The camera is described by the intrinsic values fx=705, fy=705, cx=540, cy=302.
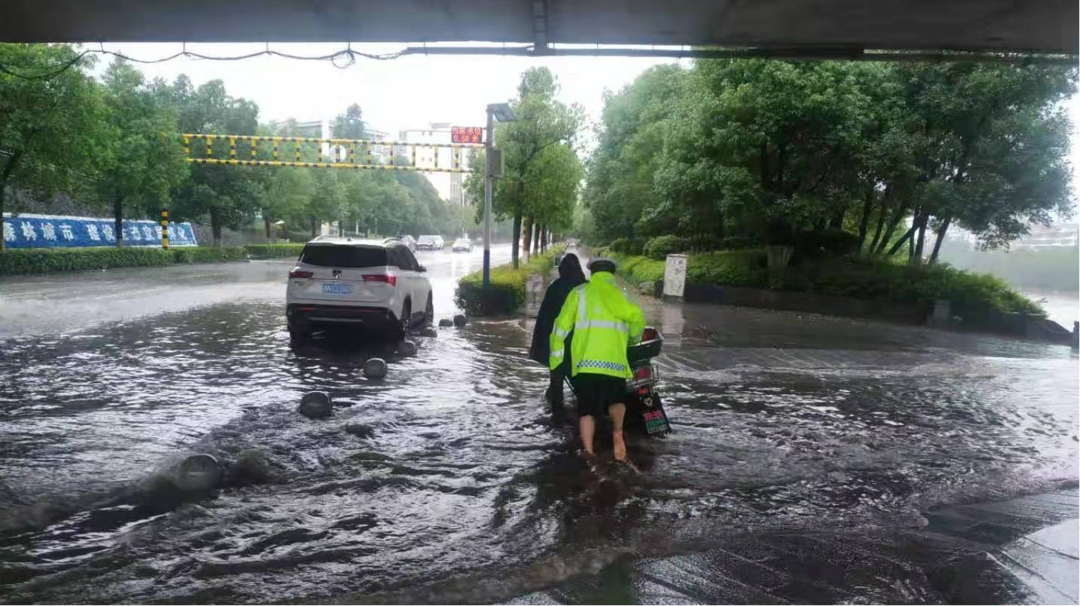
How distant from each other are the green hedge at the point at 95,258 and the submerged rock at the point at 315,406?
2257cm

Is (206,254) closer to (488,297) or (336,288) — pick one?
(488,297)

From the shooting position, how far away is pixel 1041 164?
16.5m

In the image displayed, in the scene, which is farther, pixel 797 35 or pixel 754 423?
pixel 797 35

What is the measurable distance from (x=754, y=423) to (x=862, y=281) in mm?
14139

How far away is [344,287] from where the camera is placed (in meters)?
11.1

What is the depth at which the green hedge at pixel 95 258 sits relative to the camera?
78.9ft

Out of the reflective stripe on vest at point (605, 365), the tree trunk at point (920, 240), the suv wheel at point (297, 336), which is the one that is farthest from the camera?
the tree trunk at point (920, 240)

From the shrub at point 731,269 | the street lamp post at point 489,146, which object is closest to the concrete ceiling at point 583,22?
the street lamp post at point 489,146

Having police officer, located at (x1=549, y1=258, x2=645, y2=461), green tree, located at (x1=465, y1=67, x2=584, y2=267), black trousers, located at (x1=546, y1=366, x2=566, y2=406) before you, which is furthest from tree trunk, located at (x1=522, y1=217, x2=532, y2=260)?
police officer, located at (x1=549, y1=258, x2=645, y2=461)

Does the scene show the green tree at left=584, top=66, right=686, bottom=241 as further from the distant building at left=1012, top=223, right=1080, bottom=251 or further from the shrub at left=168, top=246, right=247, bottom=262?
the shrub at left=168, top=246, right=247, bottom=262

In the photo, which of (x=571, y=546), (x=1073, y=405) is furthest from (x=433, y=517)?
(x=1073, y=405)

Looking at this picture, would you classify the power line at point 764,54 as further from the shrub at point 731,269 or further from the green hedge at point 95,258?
the green hedge at point 95,258

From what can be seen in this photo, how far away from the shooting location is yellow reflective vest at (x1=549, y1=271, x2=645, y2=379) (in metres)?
5.76

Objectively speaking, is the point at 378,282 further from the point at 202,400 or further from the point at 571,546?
the point at 571,546
